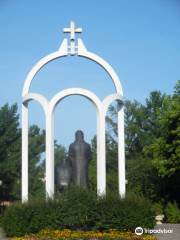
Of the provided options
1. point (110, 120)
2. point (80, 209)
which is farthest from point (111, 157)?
point (80, 209)

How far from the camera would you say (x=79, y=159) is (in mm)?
18266

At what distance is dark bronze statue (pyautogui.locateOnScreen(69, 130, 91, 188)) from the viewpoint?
1823 centimetres

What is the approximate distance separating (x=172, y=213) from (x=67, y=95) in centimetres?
1319

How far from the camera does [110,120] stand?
4566cm

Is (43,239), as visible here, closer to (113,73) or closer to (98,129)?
(98,129)

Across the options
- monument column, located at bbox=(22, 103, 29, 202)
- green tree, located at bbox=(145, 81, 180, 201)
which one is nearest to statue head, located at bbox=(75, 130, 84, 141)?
monument column, located at bbox=(22, 103, 29, 202)

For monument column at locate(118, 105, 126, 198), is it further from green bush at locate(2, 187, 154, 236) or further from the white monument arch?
green bush at locate(2, 187, 154, 236)

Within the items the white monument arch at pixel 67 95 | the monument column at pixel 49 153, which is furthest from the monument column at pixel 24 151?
the monument column at pixel 49 153

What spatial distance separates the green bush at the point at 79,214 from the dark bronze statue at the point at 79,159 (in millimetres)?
2147

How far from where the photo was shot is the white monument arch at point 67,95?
58.7 ft

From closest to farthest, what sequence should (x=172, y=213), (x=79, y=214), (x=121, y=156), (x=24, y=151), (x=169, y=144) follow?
(x=79, y=214)
(x=24, y=151)
(x=121, y=156)
(x=169, y=144)
(x=172, y=213)

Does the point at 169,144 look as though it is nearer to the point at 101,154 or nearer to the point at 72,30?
the point at 101,154

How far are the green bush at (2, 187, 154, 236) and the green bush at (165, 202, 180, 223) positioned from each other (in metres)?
12.9

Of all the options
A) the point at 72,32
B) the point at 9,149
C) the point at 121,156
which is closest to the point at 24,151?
the point at 121,156
